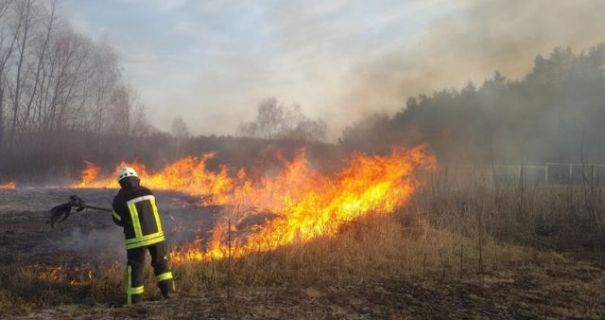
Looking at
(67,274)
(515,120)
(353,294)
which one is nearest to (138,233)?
(67,274)

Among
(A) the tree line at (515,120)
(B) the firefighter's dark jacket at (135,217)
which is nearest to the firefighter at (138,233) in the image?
(B) the firefighter's dark jacket at (135,217)

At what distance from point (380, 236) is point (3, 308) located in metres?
6.96

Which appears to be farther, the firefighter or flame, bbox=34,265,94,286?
flame, bbox=34,265,94,286

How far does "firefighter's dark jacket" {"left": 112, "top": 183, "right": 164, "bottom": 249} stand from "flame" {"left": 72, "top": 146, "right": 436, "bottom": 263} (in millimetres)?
1794

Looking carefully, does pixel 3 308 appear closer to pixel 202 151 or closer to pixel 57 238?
pixel 57 238

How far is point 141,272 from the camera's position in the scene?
6.52 metres

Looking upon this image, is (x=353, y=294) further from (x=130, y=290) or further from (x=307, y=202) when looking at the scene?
(x=307, y=202)

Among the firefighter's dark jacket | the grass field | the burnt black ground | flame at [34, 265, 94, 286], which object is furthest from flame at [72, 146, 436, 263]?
the firefighter's dark jacket

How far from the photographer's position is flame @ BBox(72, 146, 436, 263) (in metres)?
9.62

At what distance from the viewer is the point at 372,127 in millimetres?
18688

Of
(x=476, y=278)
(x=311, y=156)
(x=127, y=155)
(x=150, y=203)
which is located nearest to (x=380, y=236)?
Answer: (x=476, y=278)

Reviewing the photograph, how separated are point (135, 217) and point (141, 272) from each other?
2.59 feet

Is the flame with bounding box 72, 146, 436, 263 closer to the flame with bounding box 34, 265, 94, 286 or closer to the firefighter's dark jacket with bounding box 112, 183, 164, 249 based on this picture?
the flame with bounding box 34, 265, 94, 286

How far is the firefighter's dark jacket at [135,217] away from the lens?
6.56 m
